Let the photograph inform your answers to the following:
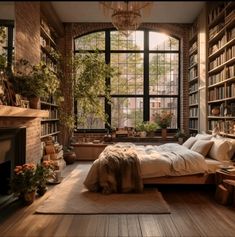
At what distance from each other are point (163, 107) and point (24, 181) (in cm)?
532

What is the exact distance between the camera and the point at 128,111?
Result: 8117 millimetres

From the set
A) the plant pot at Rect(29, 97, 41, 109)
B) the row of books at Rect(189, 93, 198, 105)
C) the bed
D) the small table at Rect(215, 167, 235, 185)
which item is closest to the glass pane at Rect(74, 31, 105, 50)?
the row of books at Rect(189, 93, 198, 105)

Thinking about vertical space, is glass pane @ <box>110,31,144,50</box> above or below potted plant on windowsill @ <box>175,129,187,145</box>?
above

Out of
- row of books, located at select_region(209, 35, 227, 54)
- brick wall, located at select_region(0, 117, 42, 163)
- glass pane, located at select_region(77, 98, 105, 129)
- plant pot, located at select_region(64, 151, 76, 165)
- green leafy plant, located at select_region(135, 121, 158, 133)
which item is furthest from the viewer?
glass pane, located at select_region(77, 98, 105, 129)

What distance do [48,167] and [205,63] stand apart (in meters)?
4.15

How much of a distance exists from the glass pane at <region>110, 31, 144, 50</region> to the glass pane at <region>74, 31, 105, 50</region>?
11.6 inches

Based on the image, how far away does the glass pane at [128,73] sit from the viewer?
26.5ft

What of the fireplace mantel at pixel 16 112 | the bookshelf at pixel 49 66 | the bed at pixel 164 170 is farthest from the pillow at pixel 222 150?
the bookshelf at pixel 49 66

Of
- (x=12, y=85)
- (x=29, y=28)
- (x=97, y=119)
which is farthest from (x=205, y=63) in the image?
(x=12, y=85)

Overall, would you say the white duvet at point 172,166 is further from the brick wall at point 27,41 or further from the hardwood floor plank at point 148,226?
the brick wall at point 27,41

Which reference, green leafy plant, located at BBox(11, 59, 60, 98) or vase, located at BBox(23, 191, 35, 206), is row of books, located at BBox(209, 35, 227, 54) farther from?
vase, located at BBox(23, 191, 35, 206)

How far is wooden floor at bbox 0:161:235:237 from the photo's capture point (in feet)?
8.97

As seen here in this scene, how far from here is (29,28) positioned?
4652 mm

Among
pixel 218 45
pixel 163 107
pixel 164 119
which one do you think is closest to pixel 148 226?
pixel 218 45
